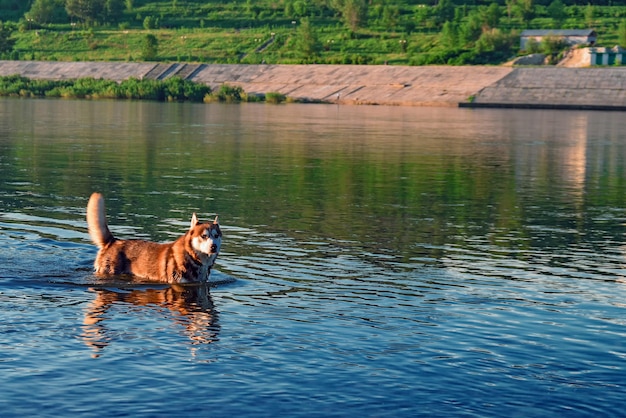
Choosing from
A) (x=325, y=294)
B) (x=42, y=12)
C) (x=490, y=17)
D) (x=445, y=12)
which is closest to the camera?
(x=325, y=294)

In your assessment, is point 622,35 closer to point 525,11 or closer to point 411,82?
point 525,11

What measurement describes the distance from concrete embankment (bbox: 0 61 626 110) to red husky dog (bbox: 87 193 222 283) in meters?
89.8

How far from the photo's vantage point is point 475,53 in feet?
437

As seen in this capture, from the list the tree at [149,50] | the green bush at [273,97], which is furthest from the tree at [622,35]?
the tree at [149,50]

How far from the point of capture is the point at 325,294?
17.8m

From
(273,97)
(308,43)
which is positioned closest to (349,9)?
(308,43)

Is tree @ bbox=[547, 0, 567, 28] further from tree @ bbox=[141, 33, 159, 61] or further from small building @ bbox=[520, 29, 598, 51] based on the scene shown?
tree @ bbox=[141, 33, 159, 61]

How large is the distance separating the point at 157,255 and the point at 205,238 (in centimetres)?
136

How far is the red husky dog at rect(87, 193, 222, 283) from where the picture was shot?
693 inches

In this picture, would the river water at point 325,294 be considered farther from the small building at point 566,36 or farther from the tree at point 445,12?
the tree at point 445,12

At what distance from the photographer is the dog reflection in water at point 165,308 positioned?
14594 millimetres

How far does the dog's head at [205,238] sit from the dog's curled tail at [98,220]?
1.66 metres

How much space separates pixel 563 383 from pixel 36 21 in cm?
18180

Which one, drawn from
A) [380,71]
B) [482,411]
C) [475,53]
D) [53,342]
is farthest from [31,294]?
[475,53]
